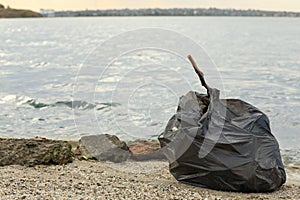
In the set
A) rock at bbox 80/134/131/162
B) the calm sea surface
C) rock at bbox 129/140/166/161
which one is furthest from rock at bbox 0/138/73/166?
the calm sea surface

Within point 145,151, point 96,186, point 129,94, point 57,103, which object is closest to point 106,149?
point 145,151

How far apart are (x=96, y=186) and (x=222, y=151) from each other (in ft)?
4.47

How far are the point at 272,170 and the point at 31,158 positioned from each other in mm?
2802

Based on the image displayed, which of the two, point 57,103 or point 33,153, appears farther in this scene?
point 57,103

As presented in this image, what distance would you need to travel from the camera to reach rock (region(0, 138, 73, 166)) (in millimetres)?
5938

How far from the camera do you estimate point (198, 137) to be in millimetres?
5203

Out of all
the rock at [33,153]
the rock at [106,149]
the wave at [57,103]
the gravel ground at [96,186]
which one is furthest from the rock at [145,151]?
the wave at [57,103]

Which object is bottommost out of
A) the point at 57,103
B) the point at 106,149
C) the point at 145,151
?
the point at 57,103

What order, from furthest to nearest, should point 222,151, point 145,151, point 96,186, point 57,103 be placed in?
point 57,103
point 145,151
point 222,151
point 96,186

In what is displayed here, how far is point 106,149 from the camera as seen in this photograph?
7.06 metres

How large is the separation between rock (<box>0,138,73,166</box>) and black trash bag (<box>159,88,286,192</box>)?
1.43m

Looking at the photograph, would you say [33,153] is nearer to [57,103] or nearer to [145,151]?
[145,151]

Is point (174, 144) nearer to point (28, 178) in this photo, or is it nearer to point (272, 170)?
point (272, 170)

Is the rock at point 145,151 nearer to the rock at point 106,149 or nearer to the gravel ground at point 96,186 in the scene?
the rock at point 106,149
